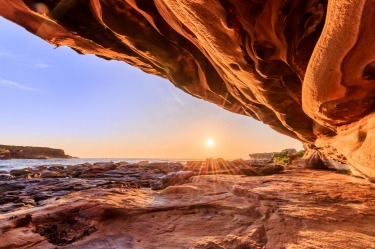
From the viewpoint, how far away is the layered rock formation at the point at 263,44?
280cm

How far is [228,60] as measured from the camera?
13.0ft

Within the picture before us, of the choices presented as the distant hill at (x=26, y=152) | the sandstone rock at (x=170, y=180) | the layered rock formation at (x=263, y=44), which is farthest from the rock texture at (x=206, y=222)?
the distant hill at (x=26, y=152)

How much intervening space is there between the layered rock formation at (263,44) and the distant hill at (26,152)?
65.6 meters

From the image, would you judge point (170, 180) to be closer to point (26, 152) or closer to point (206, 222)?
point (206, 222)

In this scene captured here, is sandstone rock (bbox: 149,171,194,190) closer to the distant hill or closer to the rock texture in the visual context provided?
the rock texture

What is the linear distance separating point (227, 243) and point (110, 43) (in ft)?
15.9

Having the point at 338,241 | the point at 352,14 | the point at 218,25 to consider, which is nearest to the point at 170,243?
the point at 338,241

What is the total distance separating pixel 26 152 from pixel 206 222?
7749 centimetres

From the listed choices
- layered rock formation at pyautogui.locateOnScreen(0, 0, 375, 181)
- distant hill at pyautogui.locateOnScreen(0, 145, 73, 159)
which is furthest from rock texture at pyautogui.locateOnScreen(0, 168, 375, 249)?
distant hill at pyautogui.locateOnScreen(0, 145, 73, 159)

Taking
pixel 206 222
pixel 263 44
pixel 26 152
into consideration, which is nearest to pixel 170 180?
pixel 206 222

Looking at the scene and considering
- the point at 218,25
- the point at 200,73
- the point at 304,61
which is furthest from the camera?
the point at 200,73

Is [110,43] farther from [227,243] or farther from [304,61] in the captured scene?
[227,243]

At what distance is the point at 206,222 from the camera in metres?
3.09

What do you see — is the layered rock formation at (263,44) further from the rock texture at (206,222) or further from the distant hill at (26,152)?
the distant hill at (26,152)
